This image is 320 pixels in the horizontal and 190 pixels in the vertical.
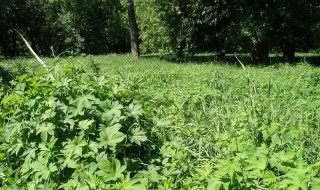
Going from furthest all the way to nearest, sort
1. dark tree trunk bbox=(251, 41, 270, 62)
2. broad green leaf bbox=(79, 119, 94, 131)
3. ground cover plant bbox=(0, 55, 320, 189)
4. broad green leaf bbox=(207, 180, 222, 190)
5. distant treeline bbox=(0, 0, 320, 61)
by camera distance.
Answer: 1. dark tree trunk bbox=(251, 41, 270, 62)
2. distant treeline bbox=(0, 0, 320, 61)
3. broad green leaf bbox=(79, 119, 94, 131)
4. ground cover plant bbox=(0, 55, 320, 189)
5. broad green leaf bbox=(207, 180, 222, 190)

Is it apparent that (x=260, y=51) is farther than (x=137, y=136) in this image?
Yes

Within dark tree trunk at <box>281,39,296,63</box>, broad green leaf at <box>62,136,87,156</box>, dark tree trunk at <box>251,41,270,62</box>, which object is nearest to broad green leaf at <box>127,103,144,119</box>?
broad green leaf at <box>62,136,87,156</box>

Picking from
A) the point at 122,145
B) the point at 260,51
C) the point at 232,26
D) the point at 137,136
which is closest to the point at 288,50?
the point at 260,51

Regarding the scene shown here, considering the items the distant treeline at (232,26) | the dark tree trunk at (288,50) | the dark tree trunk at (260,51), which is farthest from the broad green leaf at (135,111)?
the dark tree trunk at (288,50)

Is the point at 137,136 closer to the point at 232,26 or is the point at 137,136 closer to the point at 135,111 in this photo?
the point at 135,111

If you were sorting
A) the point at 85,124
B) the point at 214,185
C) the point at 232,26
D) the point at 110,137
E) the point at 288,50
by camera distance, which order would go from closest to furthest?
the point at 214,185 < the point at 110,137 < the point at 85,124 < the point at 232,26 < the point at 288,50

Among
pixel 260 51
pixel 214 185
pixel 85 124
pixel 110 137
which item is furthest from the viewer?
pixel 260 51

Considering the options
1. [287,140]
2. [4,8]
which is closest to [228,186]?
[287,140]

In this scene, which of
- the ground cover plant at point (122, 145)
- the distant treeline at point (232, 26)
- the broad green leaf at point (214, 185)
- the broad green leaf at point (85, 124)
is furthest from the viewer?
the distant treeline at point (232, 26)

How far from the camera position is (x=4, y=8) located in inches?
1021

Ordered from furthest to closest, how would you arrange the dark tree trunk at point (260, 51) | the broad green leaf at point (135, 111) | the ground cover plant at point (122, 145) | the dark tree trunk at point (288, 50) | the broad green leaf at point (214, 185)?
the dark tree trunk at point (288, 50)
the dark tree trunk at point (260, 51)
the broad green leaf at point (135, 111)
the ground cover plant at point (122, 145)
the broad green leaf at point (214, 185)

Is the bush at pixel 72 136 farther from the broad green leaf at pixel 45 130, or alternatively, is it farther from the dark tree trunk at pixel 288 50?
the dark tree trunk at pixel 288 50

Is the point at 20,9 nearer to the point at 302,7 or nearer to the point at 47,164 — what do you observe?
the point at 302,7

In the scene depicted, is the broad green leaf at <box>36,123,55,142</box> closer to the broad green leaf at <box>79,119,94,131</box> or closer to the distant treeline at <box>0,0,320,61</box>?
the broad green leaf at <box>79,119,94,131</box>
